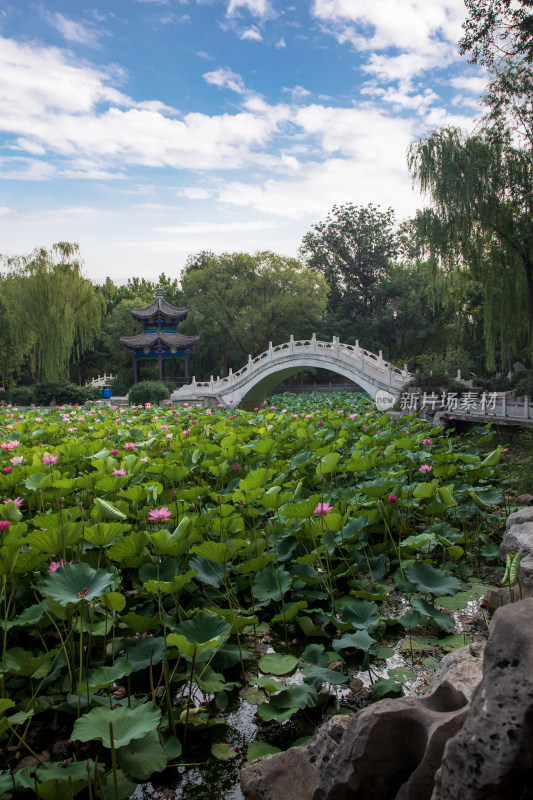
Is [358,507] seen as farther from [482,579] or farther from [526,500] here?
[526,500]

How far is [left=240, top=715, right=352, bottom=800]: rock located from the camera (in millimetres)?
1173

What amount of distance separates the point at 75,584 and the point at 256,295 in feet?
79.3

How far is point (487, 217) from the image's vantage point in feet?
32.4

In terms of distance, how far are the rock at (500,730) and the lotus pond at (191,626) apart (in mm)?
724

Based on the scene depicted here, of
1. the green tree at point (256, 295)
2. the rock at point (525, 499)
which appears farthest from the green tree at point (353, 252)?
the rock at point (525, 499)

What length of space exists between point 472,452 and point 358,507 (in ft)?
7.76

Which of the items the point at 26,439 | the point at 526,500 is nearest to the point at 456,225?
the point at 526,500

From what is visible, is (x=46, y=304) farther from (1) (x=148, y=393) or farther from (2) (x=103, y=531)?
(2) (x=103, y=531)

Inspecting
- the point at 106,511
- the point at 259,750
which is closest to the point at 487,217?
the point at 106,511

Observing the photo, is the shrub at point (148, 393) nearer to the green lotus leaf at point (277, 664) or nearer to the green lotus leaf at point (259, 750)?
the green lotus leaf at point (277, 664)

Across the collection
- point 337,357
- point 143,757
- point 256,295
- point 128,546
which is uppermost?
point 256,295

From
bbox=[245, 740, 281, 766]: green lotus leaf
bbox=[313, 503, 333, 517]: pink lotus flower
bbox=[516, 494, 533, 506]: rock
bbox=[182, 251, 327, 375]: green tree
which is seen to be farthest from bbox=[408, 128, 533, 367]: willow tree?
bbox=[182, 251, 327, 375]: green tree

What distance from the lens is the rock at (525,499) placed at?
12.8 feet

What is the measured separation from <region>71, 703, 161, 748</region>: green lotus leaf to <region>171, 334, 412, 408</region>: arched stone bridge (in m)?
12.6
